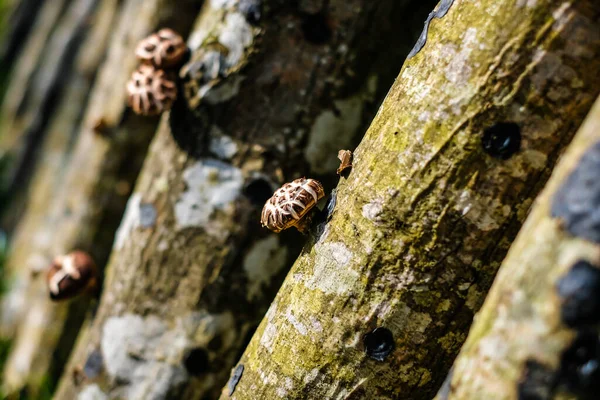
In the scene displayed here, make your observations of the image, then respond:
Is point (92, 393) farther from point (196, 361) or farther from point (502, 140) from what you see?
Answer: point (502, 140)

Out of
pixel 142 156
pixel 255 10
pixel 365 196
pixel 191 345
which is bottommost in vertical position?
pixel 191 345

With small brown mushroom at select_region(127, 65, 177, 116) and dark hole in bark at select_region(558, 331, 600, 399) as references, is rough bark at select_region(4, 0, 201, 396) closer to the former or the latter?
small brown mushroom at select_region(127, 65, 177, 116)

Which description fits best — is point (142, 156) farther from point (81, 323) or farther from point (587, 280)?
point (587, 280)

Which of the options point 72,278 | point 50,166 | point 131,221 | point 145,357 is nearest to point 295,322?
point 145,357

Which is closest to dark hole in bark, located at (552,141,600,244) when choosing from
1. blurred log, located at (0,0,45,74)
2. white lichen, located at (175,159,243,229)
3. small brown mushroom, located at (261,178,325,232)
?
small brown mushroom, located at (261,178,325,232)

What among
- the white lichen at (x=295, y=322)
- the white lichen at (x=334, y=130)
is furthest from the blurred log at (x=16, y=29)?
the white lichen at (x=295, y=322)

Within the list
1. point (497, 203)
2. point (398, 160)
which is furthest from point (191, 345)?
point (497, 203)
